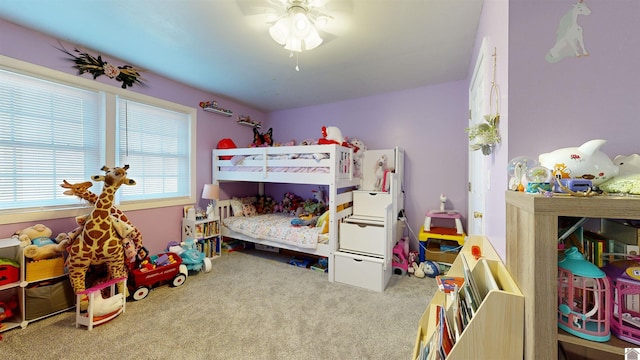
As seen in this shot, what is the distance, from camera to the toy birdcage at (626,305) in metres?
0.61

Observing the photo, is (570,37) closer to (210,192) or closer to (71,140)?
(210,192)

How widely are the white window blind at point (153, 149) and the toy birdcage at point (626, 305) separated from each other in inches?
143

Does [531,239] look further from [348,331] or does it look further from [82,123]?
[82,123]

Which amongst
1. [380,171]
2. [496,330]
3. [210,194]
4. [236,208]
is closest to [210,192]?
[210,194]

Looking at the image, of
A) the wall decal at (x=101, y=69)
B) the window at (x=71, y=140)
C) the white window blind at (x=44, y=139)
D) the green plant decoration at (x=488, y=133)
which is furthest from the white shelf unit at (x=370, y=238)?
the wall decal at (x=101, y=69)

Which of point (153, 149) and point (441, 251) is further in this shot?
point (153, 149)

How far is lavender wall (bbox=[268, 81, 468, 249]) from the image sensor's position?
3031mm

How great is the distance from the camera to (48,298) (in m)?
1.91

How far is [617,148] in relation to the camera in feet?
2.85

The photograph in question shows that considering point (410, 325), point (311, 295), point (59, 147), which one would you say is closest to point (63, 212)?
point (59, 147)

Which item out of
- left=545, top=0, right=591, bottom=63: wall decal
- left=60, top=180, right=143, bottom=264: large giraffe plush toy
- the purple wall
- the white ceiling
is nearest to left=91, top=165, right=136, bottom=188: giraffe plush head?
left=60, top=180, right=143, bottom=264: large giraffe plush toy

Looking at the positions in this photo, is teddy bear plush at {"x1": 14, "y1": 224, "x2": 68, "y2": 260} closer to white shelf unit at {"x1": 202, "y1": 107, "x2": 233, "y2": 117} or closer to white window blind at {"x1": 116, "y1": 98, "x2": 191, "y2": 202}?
white window blind at {"x1": 116, "y1": 98, "x2": 191, "y2": 202}

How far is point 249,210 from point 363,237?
2.02 metres

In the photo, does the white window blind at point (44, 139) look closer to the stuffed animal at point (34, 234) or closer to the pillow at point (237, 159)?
the stuffed animal at point (34, 234)
